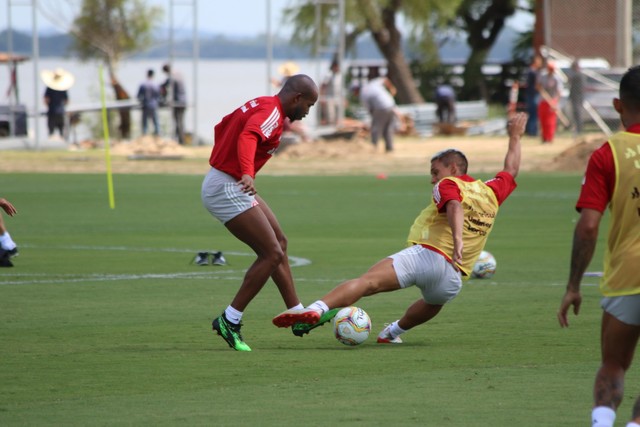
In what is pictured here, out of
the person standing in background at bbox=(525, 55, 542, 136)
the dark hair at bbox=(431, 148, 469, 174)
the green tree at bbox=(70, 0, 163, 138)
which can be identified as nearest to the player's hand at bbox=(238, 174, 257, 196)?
the dark hair at bbox=(431, 148, 469, 174)

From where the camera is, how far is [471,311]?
1231cm

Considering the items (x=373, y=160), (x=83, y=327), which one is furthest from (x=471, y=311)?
(x=373, y=160)

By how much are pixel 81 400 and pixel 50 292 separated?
225 inches

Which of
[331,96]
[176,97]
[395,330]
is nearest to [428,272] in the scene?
[395,330]

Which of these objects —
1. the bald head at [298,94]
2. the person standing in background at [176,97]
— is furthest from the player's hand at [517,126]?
the person standing in background at [176,97]

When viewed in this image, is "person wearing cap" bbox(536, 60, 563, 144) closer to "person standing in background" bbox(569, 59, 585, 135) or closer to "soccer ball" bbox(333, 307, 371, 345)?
"person standing in background" bbox(569, 59, 585, 135)

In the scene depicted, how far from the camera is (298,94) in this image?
10.3m

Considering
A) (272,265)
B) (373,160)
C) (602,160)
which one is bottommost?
(373,160)

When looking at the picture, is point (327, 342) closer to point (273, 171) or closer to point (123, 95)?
point (273, 171)

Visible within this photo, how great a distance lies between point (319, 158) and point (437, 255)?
29998mm

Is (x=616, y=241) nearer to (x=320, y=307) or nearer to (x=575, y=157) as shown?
(x=320, y=307)

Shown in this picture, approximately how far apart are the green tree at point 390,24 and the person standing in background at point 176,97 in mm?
9917

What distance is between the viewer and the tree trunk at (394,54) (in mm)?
63688

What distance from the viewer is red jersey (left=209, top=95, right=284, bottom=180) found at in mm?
9961
